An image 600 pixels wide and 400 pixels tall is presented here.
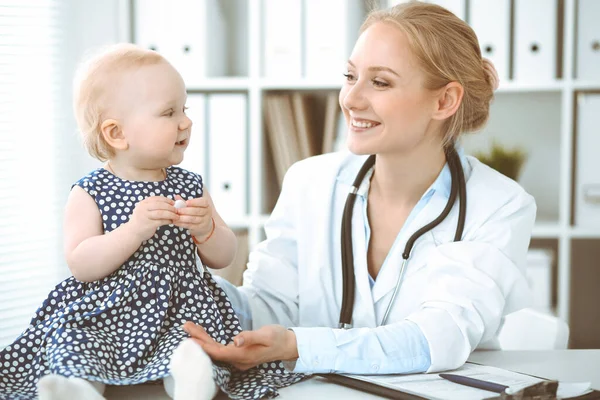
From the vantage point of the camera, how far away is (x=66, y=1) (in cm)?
246

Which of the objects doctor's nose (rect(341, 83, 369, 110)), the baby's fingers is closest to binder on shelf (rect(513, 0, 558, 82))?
doctor's nose (rect(341, 83, 369, 110))

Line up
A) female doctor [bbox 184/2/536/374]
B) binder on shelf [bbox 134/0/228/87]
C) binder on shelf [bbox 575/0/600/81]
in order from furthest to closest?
binder on shelf [bbox 134/0/228/87] → binder on shelf [bbox 575/0/600/81] → female doctor [bbox 184/2/536/374]

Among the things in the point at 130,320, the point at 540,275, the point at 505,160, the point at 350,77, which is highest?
the point at 350,77

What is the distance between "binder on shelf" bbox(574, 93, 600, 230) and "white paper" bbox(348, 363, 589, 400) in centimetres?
153

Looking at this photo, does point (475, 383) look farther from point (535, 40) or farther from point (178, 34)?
point (178, 34)

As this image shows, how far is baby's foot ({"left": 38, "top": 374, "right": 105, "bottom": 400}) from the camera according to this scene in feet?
3.03

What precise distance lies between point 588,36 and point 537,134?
0.49 metres

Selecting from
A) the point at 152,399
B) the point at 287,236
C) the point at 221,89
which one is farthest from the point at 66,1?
the point at 152,399

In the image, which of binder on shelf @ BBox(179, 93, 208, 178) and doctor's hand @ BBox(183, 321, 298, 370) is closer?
doctor's hand @ BBox(183, 321, 298, 370)

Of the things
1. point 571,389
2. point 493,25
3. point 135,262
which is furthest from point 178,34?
point 571,389

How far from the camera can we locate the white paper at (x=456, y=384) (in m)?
1.07

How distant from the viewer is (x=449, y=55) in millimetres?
1553

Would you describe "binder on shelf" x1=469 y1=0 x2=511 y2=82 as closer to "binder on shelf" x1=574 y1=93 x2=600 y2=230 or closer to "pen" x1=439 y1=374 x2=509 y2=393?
"binder on shelf" x1=574 y1=93 x2=600 y2=230

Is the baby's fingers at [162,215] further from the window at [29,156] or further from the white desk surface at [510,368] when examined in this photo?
the window at [29,156]
